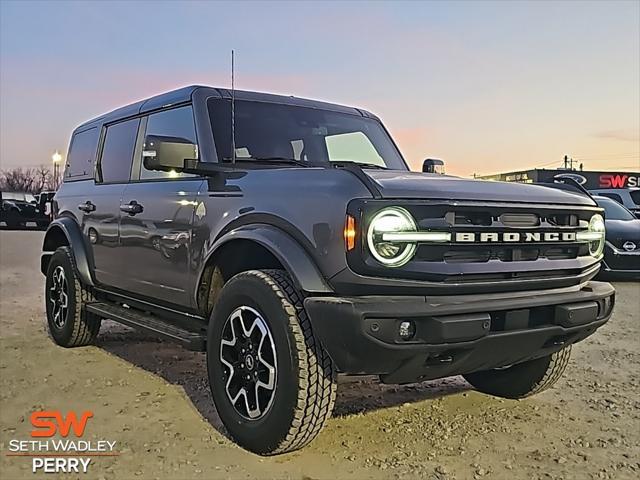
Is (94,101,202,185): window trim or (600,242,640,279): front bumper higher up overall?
(94,101,202,185): window trim

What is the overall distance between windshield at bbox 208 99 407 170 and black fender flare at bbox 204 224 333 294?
33.7 inches

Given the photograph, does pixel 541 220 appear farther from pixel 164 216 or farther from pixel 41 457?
pixel 41 457

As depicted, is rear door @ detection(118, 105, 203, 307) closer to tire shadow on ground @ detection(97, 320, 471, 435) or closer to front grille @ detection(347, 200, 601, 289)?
tire shadow on ground @ detection(97, 320, 471, 435)

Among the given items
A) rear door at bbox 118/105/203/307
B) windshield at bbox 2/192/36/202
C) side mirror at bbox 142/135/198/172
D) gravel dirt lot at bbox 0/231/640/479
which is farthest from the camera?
windshield at bbox 2/192/36/202

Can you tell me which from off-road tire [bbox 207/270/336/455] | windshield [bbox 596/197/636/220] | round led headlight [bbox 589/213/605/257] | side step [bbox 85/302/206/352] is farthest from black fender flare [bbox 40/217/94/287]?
windshield [bbox 596/197/636/220]

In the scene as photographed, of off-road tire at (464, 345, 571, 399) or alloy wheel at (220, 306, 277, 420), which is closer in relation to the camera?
alloy wheel at (220, 306, 277, 420)

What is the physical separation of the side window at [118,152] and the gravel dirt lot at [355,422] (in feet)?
4.77

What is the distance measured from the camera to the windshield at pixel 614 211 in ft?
37.5

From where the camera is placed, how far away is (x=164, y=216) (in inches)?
168

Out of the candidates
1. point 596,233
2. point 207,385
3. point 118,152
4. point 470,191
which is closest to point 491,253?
point 470,191

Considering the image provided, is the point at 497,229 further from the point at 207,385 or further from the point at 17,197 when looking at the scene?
the point at 17,197

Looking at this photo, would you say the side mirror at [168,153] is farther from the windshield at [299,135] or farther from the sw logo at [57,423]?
the sw logo at [57,423]

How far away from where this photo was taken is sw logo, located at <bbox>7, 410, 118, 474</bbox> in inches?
128

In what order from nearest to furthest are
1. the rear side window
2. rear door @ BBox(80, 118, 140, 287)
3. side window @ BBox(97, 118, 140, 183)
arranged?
rear door @ BBox(80, 118, 140, 287), side window @ BBox(97, 118, 140, 183), the rear side window
